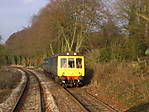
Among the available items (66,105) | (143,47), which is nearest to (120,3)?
(143,47)

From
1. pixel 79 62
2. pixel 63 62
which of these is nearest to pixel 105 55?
pixel 79 62

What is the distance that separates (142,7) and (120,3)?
2.52m

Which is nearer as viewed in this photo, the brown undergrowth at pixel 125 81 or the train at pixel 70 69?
the brown undergrowth at pixel 125 81

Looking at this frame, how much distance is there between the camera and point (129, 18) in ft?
66.6

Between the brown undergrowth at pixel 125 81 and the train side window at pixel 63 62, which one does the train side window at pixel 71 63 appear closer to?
the train side window at pixel 63 62

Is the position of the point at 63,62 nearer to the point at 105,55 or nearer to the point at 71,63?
the point at 71,63

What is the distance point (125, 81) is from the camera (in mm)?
16562

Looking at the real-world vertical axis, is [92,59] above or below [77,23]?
below

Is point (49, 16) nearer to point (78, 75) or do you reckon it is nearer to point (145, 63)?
point (78, 75)

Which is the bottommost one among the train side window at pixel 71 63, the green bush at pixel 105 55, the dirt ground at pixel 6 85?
the dirt ground at pixel 6 85

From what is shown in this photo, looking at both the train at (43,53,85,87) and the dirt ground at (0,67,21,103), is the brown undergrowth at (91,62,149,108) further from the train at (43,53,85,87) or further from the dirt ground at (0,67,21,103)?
the dirt ground at (0,67,21,103)

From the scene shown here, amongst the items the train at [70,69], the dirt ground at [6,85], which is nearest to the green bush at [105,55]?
the train at [70,69]

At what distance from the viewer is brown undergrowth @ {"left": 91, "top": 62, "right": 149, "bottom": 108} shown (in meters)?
12.9

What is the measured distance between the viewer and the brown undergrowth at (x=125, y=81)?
1289 cm
